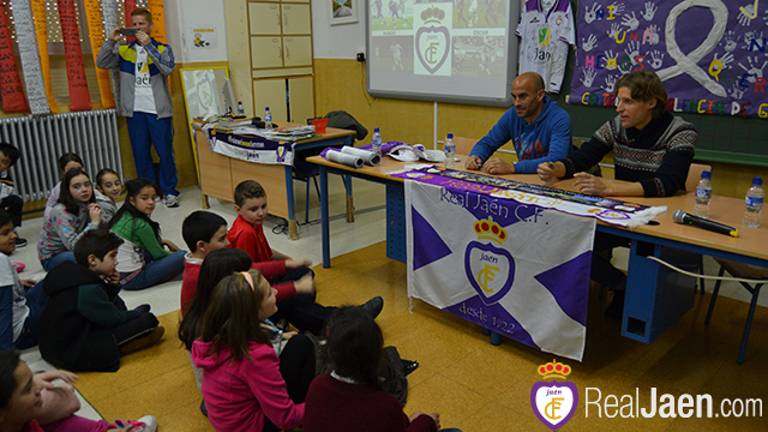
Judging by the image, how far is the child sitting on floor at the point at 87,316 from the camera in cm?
257

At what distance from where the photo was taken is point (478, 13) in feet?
17.1

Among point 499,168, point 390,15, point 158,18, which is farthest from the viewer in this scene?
point 390,15

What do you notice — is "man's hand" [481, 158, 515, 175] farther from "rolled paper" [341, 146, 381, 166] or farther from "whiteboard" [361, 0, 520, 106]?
"whiteboard" [361, 0, 520, 106]

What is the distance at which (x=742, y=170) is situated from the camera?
392 cm

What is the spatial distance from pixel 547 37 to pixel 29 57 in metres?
4.34

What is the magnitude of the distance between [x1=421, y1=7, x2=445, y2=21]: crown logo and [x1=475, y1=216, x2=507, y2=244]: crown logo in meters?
3.34

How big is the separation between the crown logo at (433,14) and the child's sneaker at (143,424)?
14.5 ft

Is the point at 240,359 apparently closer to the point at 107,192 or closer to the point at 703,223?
the point at 703,223

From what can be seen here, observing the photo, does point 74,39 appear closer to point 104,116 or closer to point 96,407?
point 104,116

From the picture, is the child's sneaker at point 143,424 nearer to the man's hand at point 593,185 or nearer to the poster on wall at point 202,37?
the man's hand at point 593,185

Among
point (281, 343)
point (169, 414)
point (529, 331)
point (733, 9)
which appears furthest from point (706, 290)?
point (169, 414)

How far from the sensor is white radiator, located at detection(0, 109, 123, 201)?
5043 mm

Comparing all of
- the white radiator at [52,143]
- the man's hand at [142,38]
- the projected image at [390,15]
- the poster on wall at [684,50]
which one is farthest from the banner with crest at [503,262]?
the white radiator at [52,143]

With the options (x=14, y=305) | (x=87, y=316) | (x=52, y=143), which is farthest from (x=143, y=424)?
(x=52, y=143)
